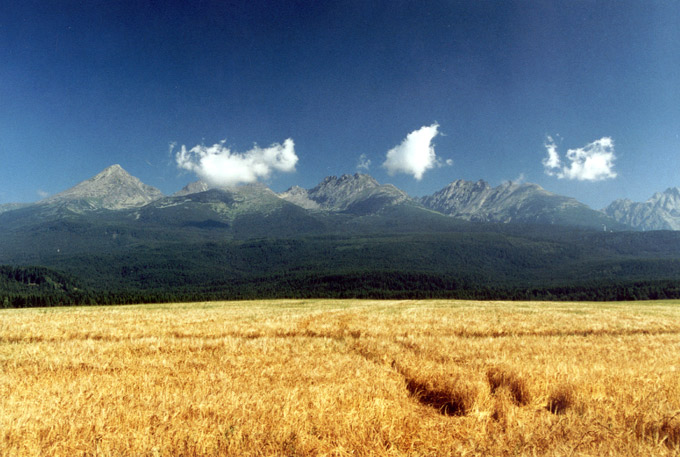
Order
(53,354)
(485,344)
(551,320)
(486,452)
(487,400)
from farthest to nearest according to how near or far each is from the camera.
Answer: (551,320) < (485,344) < (53,354) < (487,400) < (486,452)

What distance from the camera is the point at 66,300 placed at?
4441 inches

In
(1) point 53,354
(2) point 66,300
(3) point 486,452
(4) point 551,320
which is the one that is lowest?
(2) point 66,300

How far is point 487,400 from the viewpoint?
7.14m

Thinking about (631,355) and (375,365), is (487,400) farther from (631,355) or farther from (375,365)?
(631,355)

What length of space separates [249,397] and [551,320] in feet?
88.5

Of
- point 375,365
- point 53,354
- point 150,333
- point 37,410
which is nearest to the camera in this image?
point 37,410

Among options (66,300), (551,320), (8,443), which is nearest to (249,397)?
(8,443)

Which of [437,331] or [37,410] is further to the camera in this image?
[437,331]

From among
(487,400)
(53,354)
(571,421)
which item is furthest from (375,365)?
(53,354)

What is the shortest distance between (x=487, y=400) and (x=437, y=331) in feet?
44.9

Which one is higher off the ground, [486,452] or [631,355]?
[486,452]

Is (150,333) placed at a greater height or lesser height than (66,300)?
greater

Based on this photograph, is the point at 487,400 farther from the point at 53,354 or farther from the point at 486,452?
the point at 53,354

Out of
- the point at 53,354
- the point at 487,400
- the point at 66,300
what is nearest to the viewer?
the point at 487,400
